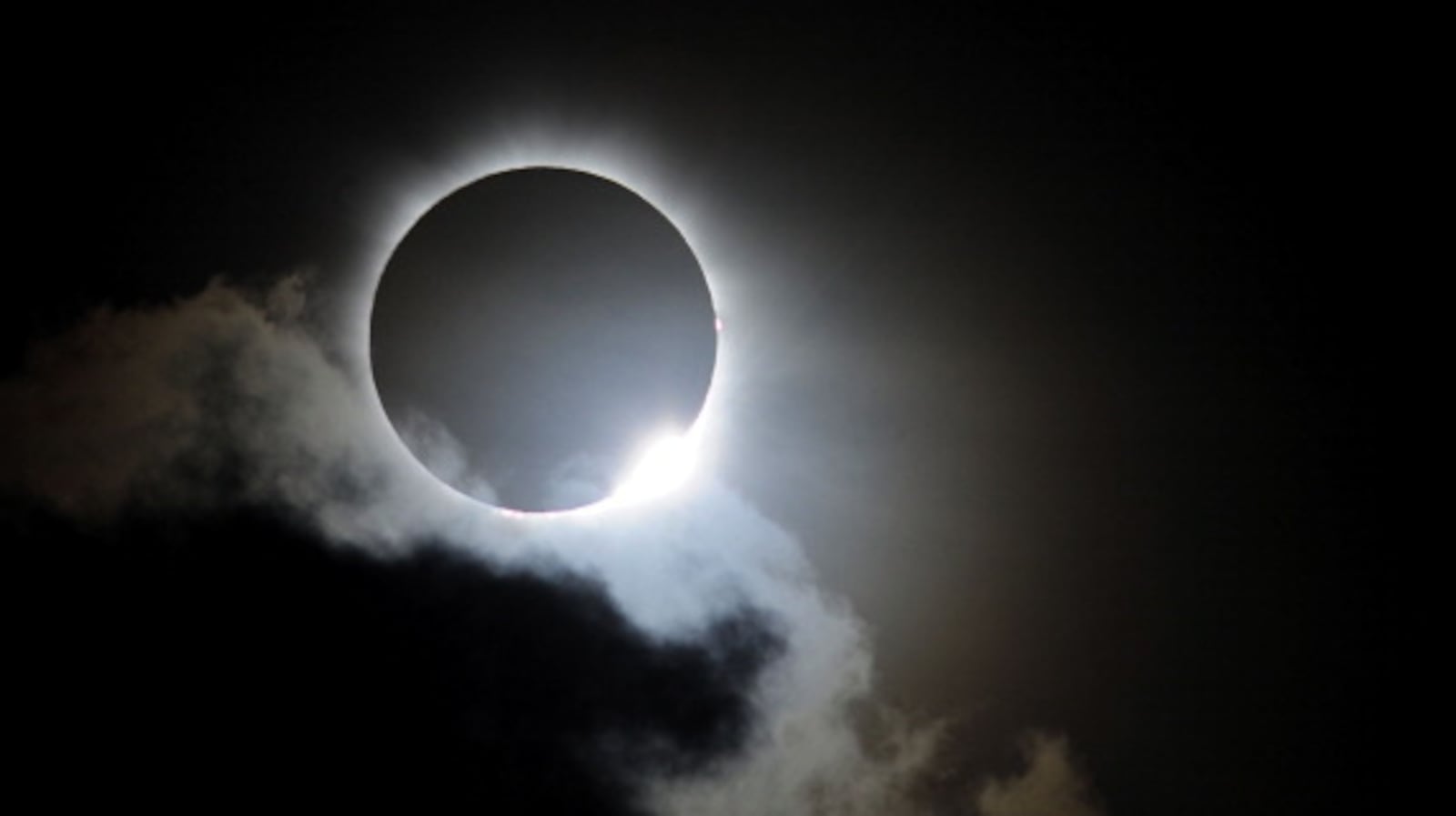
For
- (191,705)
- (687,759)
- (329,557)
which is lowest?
(687,759)

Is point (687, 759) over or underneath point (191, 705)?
underneath

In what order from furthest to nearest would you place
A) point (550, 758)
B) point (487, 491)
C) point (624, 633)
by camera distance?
point (550, 758), point (624, 633), point (487, 491)

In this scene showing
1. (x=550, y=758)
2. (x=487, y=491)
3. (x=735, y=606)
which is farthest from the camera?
(x=550, y=758)

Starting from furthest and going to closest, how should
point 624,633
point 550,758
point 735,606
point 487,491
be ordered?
point 550,758
point 624,633
point 735,606
point 487,491

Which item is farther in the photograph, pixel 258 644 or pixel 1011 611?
pixel 258 644

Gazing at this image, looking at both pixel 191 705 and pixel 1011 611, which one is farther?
pixel 191 705

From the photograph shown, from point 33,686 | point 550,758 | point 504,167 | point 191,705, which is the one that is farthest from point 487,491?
point 33,686

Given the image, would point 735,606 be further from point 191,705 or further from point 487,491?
point 191,705

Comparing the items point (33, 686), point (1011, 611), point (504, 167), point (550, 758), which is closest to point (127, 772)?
point (33, 686)

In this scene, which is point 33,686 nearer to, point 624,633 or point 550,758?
point 550,758
